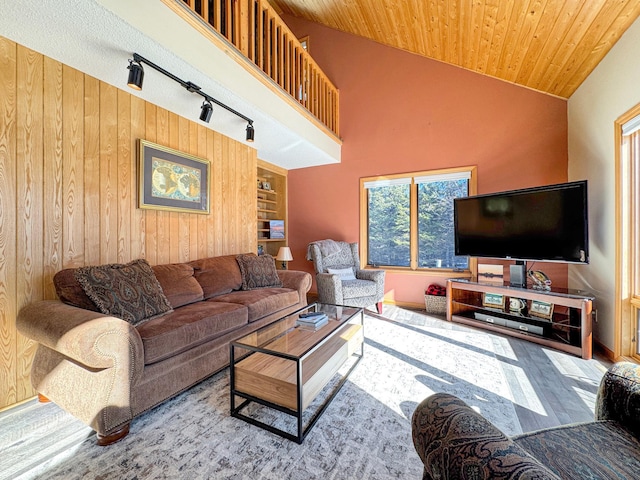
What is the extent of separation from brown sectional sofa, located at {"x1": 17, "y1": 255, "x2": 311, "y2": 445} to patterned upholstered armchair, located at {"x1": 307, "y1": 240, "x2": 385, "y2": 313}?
1197 millimetres

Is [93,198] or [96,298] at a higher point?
[93,198]

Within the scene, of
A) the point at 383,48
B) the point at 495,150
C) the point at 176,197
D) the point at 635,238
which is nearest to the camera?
the point at 635,238

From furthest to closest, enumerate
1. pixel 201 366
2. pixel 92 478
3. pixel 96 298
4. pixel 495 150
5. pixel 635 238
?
pixel 495 150
pixel 635 238
pixel 201 366
pixel 96 298
pixel 92 478

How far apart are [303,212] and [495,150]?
301 centimetres

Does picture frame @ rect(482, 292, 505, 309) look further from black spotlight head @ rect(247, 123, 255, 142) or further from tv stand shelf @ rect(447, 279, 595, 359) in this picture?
black spotlight head @ rect(247, 123, 255, 142)

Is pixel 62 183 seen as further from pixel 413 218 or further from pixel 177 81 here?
pixel 413 218

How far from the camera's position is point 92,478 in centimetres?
119

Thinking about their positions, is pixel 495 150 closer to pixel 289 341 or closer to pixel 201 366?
pixel 289 341

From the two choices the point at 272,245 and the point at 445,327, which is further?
the point at 272,245

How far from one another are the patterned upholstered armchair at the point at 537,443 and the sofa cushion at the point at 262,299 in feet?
6.22

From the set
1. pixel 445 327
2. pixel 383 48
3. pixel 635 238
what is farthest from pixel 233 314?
pixel 383 48

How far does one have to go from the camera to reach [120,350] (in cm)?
141

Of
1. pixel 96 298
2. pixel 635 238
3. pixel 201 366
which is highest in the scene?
pixel 635 238

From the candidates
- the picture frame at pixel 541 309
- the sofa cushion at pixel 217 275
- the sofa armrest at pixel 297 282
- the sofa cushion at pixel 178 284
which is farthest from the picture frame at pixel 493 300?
the sofa cushion at pixel 178 284
